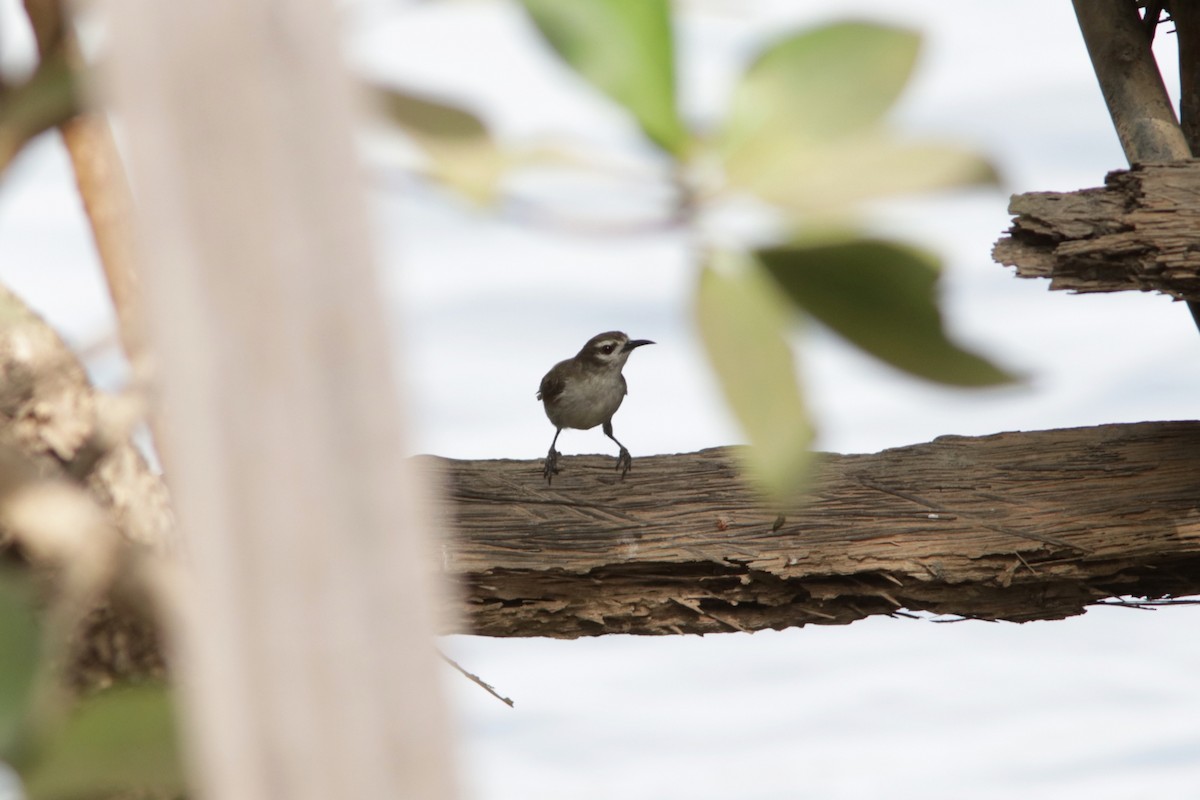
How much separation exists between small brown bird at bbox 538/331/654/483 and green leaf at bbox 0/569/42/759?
270cm

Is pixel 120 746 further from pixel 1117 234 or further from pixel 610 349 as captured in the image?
pixel 610 349

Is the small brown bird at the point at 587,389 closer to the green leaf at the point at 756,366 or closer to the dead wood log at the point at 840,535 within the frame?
the dead wood log at the point at 840,535

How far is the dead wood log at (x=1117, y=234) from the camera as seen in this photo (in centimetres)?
187

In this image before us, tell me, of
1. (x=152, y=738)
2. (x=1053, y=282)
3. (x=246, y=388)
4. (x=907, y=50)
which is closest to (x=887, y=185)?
(x=907, y=50)

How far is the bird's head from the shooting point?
316 cm

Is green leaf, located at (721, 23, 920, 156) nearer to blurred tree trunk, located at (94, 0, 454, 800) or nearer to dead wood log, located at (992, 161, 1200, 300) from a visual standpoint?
blurred tree trunk, located at (94, 0, 454, 800)

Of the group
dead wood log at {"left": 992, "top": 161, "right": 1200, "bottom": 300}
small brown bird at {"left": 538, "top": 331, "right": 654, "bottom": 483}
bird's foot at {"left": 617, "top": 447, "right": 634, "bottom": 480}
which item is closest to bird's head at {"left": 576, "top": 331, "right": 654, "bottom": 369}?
small brown bird at {"left": 538, "top": 331, "right": 654, "bottom": 483}

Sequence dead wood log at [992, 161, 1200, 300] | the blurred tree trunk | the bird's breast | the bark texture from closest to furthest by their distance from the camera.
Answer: the blurred tree trunk < the bark texture < dead wood log at [992, 161, 1200, 300] < the bird's breast

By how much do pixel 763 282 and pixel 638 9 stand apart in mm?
67

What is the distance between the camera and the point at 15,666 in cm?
27

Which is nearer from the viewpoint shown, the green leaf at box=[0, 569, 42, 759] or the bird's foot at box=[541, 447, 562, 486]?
the green leaf at box=[0, 569, 42, 759]

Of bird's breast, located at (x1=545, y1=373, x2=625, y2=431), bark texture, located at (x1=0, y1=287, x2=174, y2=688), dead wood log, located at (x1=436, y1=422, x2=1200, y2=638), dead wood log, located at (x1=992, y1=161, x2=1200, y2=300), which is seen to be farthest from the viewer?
bird's breast, located at (x1=545, y1=373, x2=625, y2=431)

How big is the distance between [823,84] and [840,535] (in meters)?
2.09

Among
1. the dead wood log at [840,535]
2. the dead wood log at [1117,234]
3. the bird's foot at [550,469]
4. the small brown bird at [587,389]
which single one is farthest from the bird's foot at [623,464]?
the dead wood log at [1117,234]
